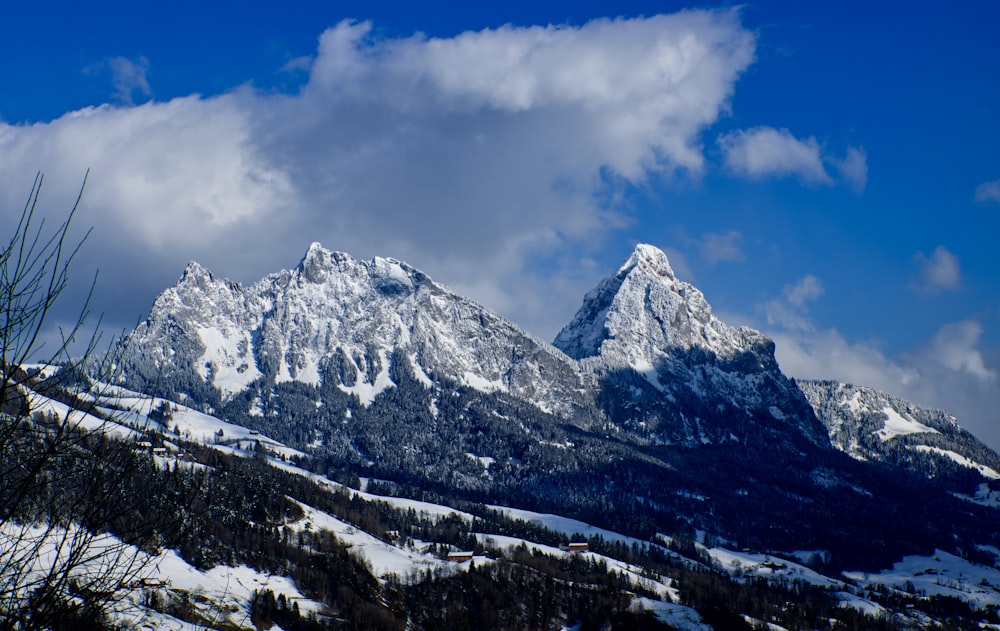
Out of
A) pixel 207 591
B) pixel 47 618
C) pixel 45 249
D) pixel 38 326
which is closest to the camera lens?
pixel 47 618

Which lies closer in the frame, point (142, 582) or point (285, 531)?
point (142, 582)

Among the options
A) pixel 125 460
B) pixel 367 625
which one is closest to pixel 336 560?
pixel 367 625

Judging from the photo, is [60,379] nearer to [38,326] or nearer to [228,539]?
[38,326]

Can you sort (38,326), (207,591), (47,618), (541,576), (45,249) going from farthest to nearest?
(541,576) < (207,591) < (45,249) < (38,326) < (47,618)

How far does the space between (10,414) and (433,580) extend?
7194 inches

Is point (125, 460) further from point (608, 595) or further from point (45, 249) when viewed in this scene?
point (608, 595)

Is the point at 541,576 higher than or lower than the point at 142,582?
higher

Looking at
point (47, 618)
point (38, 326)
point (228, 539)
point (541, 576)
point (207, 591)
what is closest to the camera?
point (47, 618)

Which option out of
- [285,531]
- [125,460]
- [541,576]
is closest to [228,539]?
[285,531]

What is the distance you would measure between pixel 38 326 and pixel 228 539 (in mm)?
178266

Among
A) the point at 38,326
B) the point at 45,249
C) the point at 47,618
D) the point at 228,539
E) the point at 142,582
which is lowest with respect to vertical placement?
the point at 47,618

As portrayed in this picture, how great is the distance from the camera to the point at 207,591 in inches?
5704

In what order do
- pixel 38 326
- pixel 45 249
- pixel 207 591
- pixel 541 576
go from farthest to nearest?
pixel 541 576
pixel 207 591
pixel 45 249
pixel 38 326

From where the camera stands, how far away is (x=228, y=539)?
593 ft
